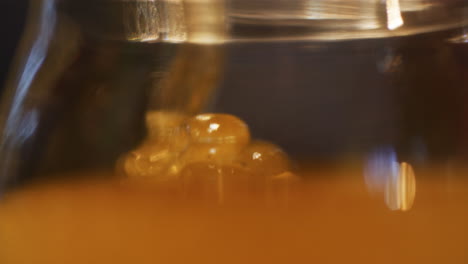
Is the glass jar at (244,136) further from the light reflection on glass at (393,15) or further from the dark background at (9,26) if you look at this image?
the dark background at (9,26)

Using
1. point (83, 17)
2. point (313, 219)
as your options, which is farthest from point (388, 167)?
point (83, 17)

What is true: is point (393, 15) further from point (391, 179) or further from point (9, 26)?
point (9, 26)

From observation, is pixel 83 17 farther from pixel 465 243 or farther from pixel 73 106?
pixel 465 243

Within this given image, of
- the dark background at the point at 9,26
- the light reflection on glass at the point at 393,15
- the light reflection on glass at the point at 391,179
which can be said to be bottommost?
the light reflection on glass at the point at 391,179

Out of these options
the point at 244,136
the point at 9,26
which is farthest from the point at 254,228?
the point at 9,26

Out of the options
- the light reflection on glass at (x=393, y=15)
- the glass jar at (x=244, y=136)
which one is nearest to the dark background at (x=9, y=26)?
the glass jar at (x=244, y=136)

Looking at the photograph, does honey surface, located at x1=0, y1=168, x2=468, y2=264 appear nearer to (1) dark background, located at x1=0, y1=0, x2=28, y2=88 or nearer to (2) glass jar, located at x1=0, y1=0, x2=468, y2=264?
(2) glass jar, located at x1=0, y1=0, x2=468, y2=264

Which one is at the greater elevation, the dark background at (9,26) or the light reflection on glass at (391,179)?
the dark background at (9,26)
